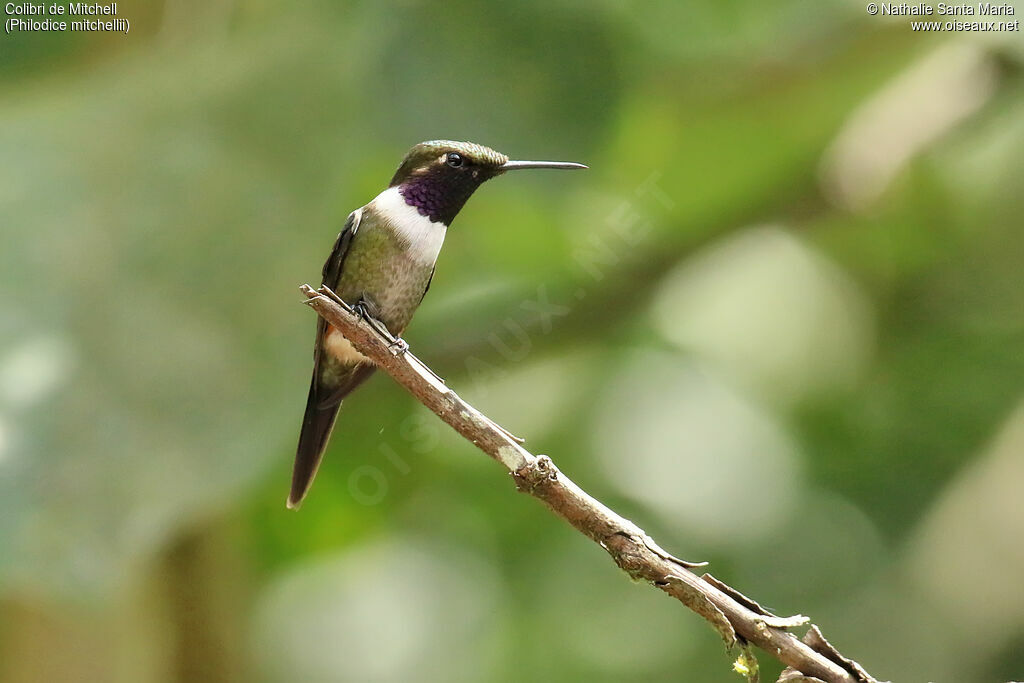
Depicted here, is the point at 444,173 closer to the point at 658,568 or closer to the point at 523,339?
the point at 658,568

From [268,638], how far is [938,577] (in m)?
2.61

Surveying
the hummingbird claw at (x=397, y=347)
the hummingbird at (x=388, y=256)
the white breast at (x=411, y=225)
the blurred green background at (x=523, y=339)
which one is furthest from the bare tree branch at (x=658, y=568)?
the blurred green background at (x=523, y=339)

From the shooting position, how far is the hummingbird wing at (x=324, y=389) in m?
1.87

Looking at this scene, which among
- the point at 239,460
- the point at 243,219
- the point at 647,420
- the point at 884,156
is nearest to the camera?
Result: the point at 239,460

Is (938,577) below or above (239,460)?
below

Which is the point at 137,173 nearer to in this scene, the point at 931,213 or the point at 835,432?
the point at 835,432

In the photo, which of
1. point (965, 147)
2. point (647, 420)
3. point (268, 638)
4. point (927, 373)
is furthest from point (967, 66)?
point (268, 638)

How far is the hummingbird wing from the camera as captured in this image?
6.15ft

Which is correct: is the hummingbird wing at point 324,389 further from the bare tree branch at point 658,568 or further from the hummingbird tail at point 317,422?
the bare tree branch at point 658,568

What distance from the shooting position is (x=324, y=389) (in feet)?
6.64

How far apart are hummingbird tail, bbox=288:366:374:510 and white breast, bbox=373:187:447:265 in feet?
0.79

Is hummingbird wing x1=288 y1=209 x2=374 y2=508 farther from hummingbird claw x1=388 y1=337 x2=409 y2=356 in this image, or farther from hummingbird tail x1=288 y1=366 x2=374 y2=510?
hummingbird claw x1=388 y1=337 x2=409 y2=356

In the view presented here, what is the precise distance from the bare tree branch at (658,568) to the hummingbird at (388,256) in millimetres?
506

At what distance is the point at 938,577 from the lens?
404 centimetres
